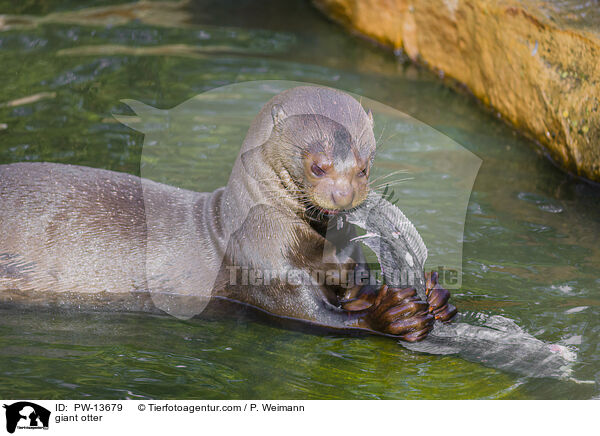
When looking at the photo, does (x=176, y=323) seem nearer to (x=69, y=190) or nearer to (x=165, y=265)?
(x=165, y=265)

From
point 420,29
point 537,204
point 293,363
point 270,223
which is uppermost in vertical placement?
point 420,29

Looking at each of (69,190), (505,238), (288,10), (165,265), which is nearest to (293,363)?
(165,265)

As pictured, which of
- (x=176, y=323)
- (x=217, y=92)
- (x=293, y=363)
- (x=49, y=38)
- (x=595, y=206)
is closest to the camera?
(x=293, y=363)

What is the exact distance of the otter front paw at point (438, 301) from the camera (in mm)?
4465

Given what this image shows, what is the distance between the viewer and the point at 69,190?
178 inches

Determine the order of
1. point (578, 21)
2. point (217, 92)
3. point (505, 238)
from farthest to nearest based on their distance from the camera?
1. point (217, 92)
2. point (578, 21)
3. point (505, 238)

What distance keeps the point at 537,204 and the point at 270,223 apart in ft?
8.33

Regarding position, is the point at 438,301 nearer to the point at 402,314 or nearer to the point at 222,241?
the point at 402,314

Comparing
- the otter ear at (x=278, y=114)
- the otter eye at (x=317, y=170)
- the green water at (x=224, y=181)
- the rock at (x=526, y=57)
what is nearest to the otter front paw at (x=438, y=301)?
the green water at (x=224, y=181)

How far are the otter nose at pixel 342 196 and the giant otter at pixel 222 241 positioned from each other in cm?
16

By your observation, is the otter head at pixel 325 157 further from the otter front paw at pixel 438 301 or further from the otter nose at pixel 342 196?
the otter front paw at pixel 438 301
